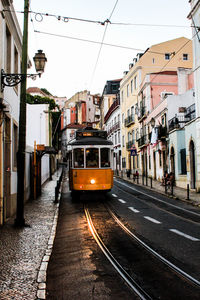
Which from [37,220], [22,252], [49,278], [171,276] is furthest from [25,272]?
[37,220]

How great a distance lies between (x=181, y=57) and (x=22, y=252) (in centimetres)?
3992

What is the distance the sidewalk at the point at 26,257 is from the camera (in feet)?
16.7

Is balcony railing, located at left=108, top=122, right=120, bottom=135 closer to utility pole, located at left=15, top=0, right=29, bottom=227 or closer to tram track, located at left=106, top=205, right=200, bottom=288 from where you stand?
utility pole, located at left=15, top=0, right=29, bottom=227

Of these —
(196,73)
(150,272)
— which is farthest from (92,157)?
(150,272)

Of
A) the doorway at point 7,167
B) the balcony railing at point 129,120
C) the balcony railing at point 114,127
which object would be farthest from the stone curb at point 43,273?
the balcony railing at point 114,127

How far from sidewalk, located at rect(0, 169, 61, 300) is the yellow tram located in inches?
194

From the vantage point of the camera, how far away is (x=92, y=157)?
17562mm

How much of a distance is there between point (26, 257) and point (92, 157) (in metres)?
10.7

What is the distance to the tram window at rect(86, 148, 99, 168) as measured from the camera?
1749 centimetres

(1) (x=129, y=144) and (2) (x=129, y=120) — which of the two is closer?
(2) (x=129, y=120)

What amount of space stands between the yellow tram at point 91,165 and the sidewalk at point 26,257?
492 cm

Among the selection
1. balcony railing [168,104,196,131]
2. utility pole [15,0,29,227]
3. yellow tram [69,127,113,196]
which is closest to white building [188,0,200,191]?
balcony railing [168,104,196,131]

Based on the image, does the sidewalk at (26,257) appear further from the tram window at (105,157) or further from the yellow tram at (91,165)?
the tram window at (105,157)

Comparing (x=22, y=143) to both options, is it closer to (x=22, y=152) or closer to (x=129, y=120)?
(x=22, y=152)
